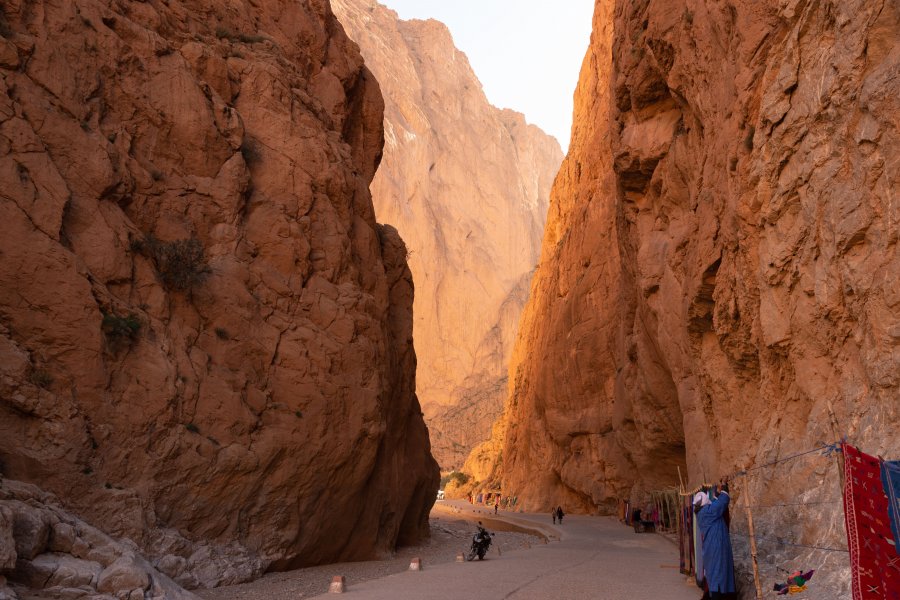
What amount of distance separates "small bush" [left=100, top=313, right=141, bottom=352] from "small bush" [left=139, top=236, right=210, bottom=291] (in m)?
1.52

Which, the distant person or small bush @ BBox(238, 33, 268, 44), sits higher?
small bush @ BBox(238, 33, 268, 44)

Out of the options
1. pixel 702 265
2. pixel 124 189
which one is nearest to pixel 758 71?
pixel 702 265

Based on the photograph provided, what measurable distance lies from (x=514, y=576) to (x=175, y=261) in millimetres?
9086

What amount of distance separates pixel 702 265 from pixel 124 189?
13.0 meters

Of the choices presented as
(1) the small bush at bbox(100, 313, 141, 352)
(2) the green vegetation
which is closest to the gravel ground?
(1) the small bush at bbox(100, 313, 141, 352)

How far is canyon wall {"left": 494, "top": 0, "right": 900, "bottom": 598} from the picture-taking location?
8.41 m

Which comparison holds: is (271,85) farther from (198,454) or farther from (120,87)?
(198,454)

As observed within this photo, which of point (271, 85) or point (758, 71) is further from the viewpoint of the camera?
point (271, 85)

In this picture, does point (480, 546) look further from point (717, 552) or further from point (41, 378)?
point (41, 378)

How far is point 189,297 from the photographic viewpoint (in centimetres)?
1326

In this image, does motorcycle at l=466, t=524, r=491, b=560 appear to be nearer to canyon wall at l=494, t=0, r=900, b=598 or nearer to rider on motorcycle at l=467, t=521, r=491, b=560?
rider on motorcycle at l=467, t=521, r=491, b=560

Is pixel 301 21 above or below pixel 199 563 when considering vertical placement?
above

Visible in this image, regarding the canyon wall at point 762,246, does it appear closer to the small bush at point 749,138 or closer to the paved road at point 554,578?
the small bush at point 749,138

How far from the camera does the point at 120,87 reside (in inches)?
541
